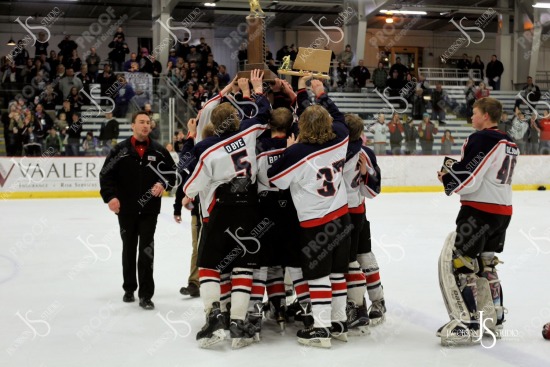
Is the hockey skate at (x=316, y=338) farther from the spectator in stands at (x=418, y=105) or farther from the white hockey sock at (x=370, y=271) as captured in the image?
the spectator in stands at (x=418, y=105)

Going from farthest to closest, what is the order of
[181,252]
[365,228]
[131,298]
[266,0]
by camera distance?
[266,0] < [181,252] < [131,298] < [365,228]

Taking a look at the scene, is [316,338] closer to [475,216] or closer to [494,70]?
[475,216]

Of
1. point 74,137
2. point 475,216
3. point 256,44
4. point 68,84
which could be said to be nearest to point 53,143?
point 74,137

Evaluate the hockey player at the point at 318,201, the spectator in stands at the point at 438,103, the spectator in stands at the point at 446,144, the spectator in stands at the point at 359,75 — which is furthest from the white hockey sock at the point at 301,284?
the spectator in stands at the point at 359,75

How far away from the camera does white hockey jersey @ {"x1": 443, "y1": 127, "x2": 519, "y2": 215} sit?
471cm

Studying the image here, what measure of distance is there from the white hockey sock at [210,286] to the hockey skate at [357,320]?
0.95m

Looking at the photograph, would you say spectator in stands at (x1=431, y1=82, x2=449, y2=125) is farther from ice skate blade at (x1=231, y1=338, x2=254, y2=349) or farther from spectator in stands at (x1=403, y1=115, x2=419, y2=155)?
ice skate blade at (x1=231, y1=338, x2=254, y2=349)

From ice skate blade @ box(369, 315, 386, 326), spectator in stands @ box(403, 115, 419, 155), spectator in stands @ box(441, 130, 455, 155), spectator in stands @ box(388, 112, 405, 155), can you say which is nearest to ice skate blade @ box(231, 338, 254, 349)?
ice skate blade @ box(369, 315, 386, 326)

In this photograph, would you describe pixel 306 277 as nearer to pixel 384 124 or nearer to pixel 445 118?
pixel 384 124

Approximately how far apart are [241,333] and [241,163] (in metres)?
1.11

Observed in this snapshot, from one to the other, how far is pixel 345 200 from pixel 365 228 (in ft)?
1.65

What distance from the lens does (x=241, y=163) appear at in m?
4.89

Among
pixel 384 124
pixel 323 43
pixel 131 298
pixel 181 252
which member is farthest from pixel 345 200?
pixel 323 43

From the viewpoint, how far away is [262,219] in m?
5.04
